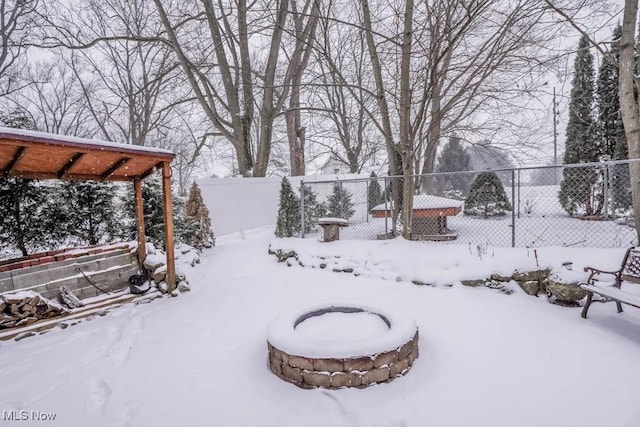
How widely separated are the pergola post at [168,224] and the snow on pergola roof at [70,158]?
19cm

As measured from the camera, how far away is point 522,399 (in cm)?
224

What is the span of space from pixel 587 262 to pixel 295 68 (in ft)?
31.2

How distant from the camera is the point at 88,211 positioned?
581 centimetres

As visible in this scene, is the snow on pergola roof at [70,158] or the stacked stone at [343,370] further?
Result: the snow on pergola roof at [70,158]

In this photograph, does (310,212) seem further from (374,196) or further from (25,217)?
(25,217)

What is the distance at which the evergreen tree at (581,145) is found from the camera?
838 centimetres

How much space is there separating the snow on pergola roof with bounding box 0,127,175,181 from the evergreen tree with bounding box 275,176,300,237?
292 cm

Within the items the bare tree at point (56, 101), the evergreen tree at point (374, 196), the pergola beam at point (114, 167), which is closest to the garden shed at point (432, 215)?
the evergreen tree at point (374, 196)

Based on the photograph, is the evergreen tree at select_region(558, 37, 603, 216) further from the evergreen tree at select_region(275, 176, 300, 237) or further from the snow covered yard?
the evergreen tree at select_region(275, 176, 300, 237)

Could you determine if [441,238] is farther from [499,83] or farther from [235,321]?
[235,321]

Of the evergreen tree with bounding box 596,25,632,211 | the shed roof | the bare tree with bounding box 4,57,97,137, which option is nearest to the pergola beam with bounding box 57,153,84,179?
the shed roof

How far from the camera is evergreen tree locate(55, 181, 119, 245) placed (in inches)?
221

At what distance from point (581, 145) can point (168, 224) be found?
10.7m

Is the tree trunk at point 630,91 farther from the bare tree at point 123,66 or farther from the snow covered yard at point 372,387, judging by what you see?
the bare tree at point 123,66
